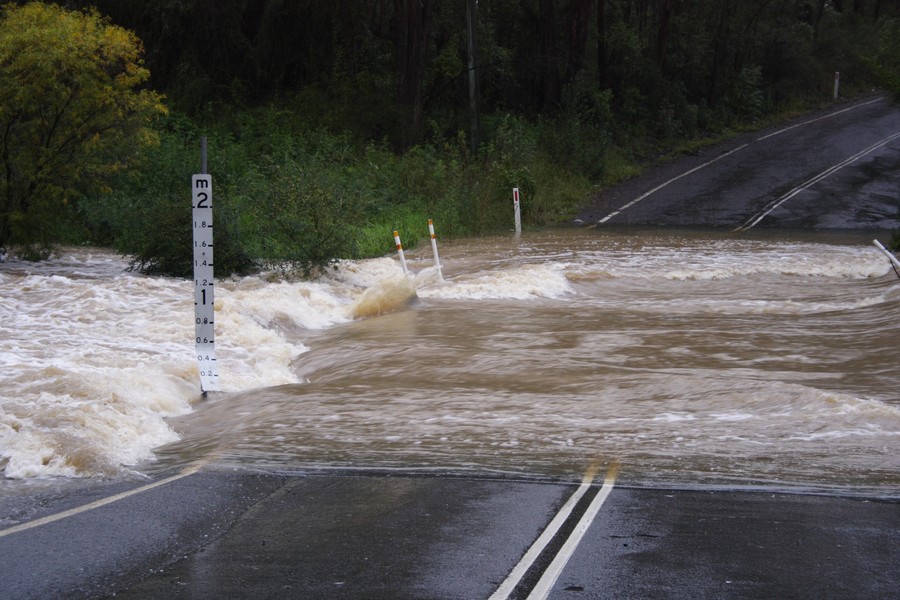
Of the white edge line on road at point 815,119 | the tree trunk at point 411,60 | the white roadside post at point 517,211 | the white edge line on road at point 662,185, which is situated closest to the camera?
the white roadside post at point 517,211

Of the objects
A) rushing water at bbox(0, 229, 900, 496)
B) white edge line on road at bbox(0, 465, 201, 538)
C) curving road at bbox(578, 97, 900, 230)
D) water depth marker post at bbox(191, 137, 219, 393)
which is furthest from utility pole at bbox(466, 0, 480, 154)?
white edge line on road at bbox(0, 465, 201, 538)

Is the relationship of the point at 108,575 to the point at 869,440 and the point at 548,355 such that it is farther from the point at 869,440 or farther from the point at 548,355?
the point at 548,355

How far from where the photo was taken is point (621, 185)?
115 feet

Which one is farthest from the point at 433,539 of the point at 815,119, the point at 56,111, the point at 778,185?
the point at 815,119

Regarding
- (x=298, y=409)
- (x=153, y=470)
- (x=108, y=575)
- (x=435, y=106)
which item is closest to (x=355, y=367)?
(x=298, y=409)

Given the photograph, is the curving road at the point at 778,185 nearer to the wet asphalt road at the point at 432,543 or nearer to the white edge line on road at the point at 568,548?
the white edge line on road at the point at 568,548

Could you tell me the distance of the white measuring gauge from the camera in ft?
32.9

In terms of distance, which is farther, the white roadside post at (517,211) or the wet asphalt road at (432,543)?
the white roadside post at (517,211)

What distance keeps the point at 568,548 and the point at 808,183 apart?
96.4ft

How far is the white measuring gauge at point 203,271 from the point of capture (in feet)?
32.9

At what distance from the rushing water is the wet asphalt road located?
66cm

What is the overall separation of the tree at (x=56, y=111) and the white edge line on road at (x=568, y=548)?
1333 cm

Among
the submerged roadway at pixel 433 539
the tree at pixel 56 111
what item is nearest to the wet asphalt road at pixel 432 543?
the submerged roadway at pixel 433 539

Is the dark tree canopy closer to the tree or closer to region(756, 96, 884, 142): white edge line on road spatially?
region(756, 96, 884, 142): white edge line on road
